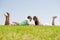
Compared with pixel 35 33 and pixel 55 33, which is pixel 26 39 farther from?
pixel 55 33

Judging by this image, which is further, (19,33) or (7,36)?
(19,33)

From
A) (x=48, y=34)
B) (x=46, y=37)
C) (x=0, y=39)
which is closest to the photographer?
(x=0, y=39)

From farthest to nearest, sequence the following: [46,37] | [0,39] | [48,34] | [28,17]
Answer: [28,17] < [48,34] < [46,37] < [0,39]

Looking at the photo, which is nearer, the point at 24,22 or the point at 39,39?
the point at 39,39

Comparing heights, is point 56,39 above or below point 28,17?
below

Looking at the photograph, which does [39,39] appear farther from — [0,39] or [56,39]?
[0,39]

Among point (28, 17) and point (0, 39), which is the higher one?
point (28, 17)

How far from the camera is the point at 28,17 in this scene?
12.3m

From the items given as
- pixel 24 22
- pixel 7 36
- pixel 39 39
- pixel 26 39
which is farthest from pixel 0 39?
pixel 24 22

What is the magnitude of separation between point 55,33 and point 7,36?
2145 mm

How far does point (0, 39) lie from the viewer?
22.9 feet

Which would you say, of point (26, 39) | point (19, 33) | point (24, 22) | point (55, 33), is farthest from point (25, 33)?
point (24, 22)

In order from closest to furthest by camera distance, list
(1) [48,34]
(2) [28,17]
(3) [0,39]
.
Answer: (3) [0,39], (1) [48,34], (2) [28,17]

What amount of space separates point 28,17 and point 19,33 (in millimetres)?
4412
